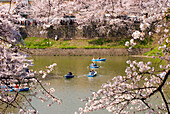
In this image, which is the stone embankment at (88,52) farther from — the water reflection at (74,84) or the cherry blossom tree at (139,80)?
the cherry blossom tree at (139,80)

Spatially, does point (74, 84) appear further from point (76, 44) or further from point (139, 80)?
point (76, 44)

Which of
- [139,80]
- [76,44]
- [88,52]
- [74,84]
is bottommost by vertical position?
[88,52]

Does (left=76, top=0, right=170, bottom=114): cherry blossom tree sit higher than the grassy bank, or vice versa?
(left=76, top=0, right=170, bottom=114): cherry blossom tree

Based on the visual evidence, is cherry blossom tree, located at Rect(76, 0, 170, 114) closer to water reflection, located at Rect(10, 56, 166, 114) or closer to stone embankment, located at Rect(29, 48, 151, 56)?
water reflection, located at Rect(10, 56, 166, 114)

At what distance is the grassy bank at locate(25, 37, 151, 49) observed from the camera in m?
26.9

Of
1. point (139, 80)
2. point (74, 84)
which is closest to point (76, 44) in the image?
point (74, 84)

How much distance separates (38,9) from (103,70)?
1659 cm

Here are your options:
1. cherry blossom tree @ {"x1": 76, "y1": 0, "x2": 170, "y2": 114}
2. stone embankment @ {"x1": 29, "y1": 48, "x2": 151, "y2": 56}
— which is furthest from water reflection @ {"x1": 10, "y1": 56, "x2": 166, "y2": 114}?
stone embankment @ {"x1": 29, "y1": 48, "x2": 151, "y2": 56}

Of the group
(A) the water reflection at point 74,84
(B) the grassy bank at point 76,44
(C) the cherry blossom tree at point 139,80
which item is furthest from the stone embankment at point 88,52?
(C) the cherry blossom tree at point 139,80

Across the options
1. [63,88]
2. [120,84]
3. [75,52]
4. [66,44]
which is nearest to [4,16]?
[120,84]

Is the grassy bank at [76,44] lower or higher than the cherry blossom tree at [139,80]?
lower

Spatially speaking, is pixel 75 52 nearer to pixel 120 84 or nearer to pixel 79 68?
pixel 79 68

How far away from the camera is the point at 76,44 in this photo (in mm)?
28062

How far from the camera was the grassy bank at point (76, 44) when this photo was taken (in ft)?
88.4
